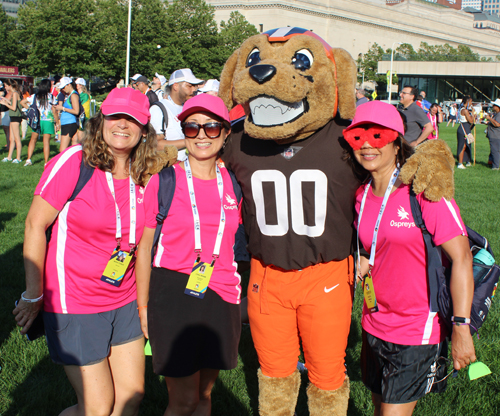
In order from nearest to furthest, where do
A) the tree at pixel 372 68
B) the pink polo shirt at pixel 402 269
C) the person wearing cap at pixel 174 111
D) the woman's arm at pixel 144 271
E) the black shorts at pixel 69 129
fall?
the pink polo shirt at pixel 402 269
the woman's arm at pixel 144 271
the person wearing cap at pixel 174 111
the black shorts at pixel 69 129
the tree at pixel 372 68

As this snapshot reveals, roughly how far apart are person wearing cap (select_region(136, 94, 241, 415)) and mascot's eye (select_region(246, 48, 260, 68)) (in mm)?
341

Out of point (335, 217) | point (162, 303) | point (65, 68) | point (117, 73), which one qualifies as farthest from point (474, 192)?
point (117, 73)

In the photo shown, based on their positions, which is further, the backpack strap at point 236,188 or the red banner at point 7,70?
the red banner at point 7,70

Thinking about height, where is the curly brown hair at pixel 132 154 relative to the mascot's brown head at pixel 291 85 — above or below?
below

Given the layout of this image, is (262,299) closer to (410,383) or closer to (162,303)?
(162,303)

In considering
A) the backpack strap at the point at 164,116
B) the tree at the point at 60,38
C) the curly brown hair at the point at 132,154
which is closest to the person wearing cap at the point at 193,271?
the curly brown hair at the point at 132,154

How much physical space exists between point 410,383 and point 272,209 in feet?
4.23

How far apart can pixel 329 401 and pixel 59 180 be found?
211 centimetres

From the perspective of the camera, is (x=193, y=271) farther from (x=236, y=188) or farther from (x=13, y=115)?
(x=13, y=115)

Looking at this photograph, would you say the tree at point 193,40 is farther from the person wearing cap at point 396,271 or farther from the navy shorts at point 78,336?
the person wearing cap at point 396,271

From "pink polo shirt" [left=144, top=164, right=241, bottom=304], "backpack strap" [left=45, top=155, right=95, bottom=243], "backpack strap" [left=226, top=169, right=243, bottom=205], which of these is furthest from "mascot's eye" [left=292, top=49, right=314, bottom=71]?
"backpack strap" [left=45, top=155, right=95, bottom=243]

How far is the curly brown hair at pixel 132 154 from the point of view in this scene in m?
2.76

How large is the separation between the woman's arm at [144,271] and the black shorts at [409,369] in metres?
1.41

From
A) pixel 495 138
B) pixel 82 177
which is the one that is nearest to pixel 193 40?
pixel 495 138
